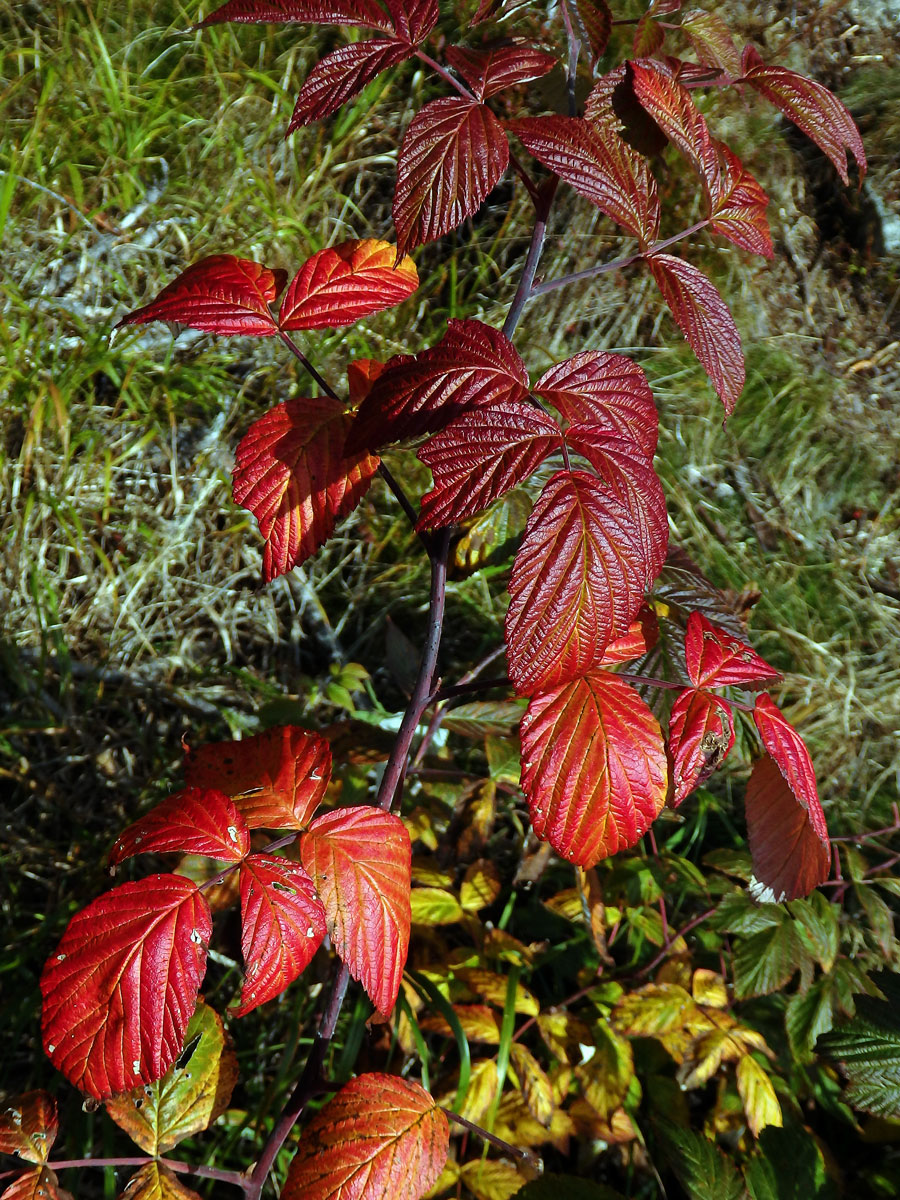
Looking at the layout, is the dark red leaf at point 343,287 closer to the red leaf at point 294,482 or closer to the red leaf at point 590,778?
the red leaf at point 294,482

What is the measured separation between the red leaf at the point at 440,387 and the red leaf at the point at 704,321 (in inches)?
5.9

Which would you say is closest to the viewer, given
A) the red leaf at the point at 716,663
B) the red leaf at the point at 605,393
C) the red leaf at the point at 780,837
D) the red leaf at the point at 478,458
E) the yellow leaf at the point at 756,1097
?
the red leaf at the point at 478,458

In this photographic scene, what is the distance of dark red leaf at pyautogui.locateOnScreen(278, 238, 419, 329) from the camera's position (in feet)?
2.66

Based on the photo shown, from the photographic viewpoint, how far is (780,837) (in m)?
0.91

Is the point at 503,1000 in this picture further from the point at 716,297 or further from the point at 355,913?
the point at 716,297

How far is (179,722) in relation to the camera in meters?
1.70

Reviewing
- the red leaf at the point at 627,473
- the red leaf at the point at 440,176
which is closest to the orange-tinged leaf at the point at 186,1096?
the red leaf at the point at 627,473

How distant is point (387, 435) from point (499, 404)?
0.08 metres

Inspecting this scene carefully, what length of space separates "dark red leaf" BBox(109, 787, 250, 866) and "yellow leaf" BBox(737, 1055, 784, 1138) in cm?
85

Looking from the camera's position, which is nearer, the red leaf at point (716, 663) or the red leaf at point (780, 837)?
the red leaf at point (716, 663)

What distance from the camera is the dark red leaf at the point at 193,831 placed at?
70 centimetres

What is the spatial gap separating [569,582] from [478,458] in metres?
0.11

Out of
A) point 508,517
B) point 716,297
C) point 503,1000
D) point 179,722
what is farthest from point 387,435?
point 179,722

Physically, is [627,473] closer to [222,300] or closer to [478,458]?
[478,458]
